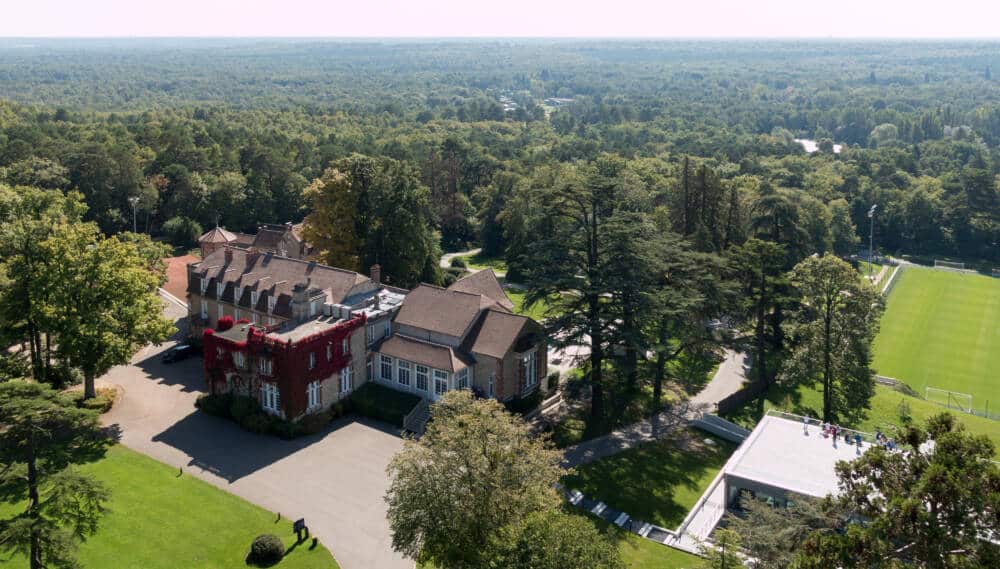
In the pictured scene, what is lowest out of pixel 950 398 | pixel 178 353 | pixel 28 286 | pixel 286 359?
pixel 950 398

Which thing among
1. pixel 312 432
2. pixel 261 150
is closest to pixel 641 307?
pixel 312 432

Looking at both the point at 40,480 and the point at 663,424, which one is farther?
the point at 663,424

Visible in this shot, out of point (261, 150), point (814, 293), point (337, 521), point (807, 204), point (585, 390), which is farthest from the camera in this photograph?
point (261, 150)

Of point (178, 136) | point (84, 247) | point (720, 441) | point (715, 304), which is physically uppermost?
point (178, 136)

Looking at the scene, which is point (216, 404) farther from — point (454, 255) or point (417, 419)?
point (454, 255)

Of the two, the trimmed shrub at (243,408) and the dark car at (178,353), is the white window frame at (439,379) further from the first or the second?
the dark car at (178,353)

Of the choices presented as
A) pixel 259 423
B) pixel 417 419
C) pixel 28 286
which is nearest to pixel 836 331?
pixel 417 419

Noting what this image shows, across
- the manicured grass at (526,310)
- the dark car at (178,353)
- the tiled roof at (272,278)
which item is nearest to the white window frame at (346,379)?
the tiled roof at (272,278)

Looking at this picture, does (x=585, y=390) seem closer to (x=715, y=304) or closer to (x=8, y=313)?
(x=715, y=304)
